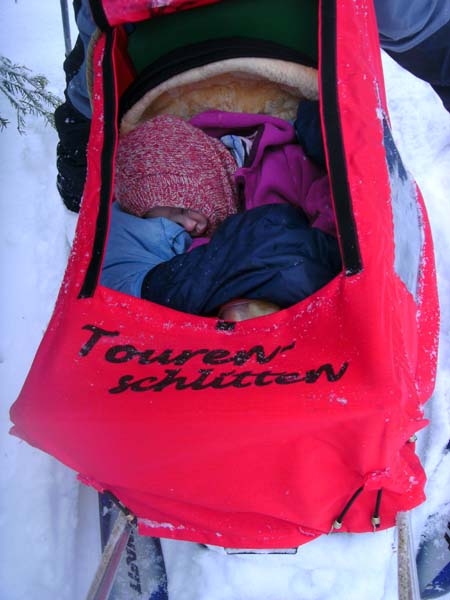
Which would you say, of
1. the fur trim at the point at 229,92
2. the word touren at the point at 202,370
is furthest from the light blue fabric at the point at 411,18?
the word touren at the point at 202,370

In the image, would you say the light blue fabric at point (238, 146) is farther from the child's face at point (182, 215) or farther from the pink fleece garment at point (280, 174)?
the child's face at point (182, 215)

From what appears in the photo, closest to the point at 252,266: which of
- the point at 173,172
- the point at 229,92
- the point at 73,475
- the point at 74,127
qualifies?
Answer: the point at 173,172

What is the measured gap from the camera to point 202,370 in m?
0.86

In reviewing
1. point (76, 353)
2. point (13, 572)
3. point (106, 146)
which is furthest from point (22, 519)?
point (106, 146)

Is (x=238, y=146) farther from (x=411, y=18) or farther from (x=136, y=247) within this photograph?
(x=411, y=18)

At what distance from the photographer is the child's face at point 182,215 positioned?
138cm

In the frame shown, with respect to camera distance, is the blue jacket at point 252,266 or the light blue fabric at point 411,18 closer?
the blue jacket at point 252,266

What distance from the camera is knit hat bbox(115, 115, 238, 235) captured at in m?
1.34

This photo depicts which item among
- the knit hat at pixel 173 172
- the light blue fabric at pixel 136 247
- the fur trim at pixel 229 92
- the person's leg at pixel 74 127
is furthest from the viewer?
the person's leg at pixel 74 127

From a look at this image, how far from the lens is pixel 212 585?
1.32m

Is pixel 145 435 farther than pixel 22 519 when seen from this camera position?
No

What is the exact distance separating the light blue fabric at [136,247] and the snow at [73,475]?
727 mm

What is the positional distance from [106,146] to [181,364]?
54 cm

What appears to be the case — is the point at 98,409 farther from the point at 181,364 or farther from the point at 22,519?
the point at 22,519
